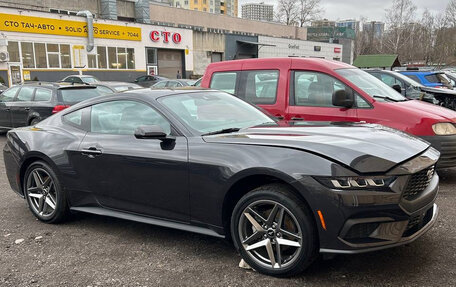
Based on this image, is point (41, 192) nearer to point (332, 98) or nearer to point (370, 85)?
point (332, 98)

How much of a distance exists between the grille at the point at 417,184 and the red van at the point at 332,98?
97.7 inches

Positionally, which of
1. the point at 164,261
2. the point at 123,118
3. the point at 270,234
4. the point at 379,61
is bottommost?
the point at 164,261

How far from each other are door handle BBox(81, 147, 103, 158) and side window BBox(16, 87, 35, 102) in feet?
25.5

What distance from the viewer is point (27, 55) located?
95.3ft

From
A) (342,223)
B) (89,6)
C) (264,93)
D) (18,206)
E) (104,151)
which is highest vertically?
(89,6)

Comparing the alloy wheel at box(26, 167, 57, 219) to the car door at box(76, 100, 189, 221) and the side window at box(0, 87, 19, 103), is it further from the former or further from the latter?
the side window at box(0, 87, 19, 103)

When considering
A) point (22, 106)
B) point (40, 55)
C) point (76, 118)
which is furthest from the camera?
point (40, 55)

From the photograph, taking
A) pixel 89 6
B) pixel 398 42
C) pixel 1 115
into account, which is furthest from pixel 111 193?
pixel 398 42

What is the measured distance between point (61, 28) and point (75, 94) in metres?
23.5

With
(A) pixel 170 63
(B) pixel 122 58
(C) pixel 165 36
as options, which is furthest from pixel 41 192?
(A) pixel 170 63

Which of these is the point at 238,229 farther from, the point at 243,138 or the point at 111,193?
the point at 111,193

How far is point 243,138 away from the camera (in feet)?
11.0

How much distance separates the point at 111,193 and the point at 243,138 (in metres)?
1.52

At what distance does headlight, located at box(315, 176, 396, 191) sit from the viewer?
278cm
